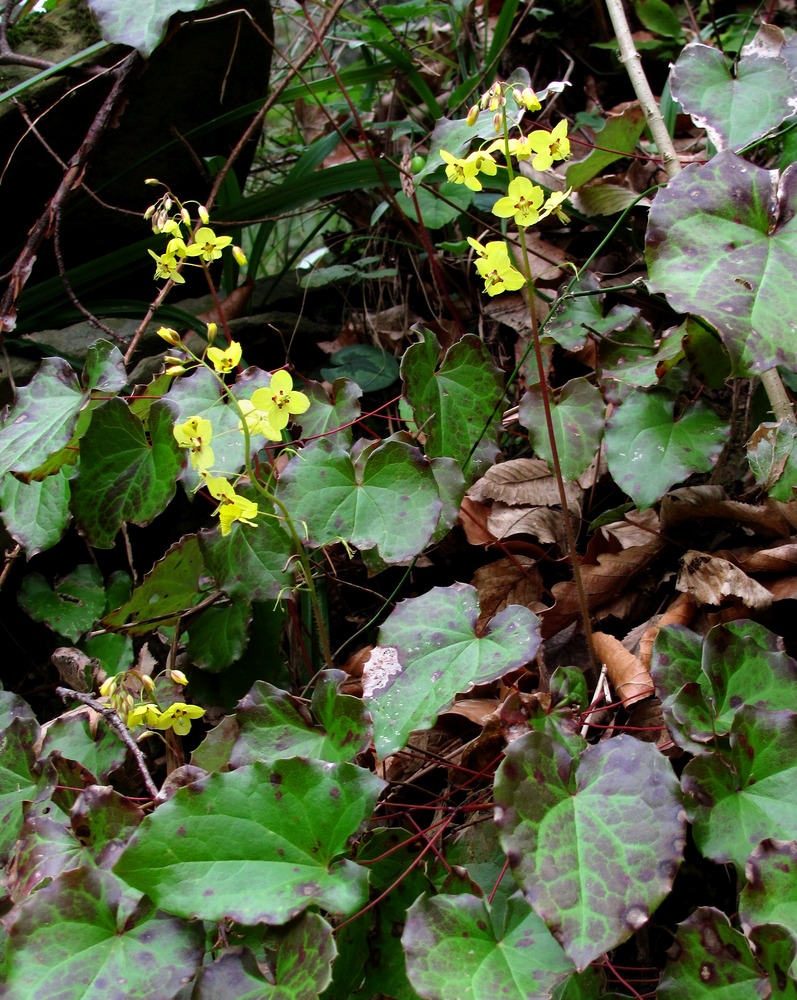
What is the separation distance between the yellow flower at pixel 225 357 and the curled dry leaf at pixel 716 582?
0.85m

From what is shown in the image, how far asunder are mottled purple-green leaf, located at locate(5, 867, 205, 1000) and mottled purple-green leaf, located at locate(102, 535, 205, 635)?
577 millimetres

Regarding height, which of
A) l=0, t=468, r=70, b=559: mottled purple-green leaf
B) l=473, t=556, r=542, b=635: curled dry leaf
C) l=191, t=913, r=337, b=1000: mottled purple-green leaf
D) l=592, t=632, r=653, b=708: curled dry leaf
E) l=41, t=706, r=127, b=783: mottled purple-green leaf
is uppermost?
l=0, t=468, r=70, b=559: mottled purple-green leaf

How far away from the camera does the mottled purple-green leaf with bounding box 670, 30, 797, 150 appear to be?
1.46 meters

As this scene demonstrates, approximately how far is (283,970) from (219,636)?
2.37ft

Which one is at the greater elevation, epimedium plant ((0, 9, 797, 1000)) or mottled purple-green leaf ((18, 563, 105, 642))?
epimedium plant ((0, 9, 797, 1000))

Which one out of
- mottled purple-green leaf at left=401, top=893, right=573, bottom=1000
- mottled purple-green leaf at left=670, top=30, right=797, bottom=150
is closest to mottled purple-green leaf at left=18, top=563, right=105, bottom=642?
mottled purple-green leaf at left=401, top=893, right=573, bottom=1000

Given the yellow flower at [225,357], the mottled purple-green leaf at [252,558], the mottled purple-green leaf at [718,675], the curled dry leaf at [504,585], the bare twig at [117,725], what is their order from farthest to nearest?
the curled dry leaf at [504,585] < the mottled purple-green leaf at [252,558] < the bare twig at [117,725] < the yellow flower at [225,357] < the mottled purple-green leaf at [718,675]

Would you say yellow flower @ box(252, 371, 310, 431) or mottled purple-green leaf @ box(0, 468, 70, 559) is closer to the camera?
yellow flower @ box(252, 371, 310, 431)

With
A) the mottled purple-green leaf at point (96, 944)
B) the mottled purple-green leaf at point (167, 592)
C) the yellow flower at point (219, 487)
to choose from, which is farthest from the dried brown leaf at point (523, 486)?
the mottled purple-green leaf at point (96, 944)

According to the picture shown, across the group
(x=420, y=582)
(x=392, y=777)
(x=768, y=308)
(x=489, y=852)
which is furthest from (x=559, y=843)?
(x=420, y=582)

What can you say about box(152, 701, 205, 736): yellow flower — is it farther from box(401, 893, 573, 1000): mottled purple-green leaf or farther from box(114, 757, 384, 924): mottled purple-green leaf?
box(401, 893, 573, 1000): mottled purple-green leaf

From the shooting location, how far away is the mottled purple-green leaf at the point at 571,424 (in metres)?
1.47

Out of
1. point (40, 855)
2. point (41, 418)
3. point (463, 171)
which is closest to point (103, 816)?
point (40, 855)

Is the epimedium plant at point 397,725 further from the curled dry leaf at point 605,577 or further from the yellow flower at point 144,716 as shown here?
the curled dry leaf at point 605,577
